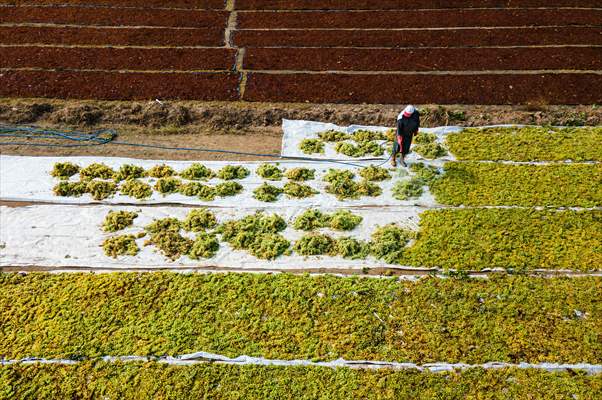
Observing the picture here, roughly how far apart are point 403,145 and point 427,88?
3906 millimetres

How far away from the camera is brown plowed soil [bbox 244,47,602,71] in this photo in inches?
536

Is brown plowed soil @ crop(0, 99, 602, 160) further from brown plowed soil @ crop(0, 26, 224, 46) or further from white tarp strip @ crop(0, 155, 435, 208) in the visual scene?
brown plowed soil @ crop(0, 26, 224, 46)

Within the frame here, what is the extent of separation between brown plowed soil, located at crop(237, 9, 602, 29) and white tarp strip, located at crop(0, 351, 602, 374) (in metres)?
12.1

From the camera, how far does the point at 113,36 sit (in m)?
15.1

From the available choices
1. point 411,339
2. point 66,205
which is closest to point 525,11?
point 411,339

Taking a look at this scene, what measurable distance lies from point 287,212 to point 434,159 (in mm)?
3462

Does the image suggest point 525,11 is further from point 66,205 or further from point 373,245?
point 66,205

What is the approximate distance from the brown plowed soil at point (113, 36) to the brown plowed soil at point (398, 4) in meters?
2.60

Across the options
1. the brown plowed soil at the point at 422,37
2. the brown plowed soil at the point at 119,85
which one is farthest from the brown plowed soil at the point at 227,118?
the brown plowed soil at the point at 422,37

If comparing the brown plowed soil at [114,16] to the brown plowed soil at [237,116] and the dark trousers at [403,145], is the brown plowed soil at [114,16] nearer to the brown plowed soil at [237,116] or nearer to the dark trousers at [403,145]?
the brown plowed soil at [237,116]

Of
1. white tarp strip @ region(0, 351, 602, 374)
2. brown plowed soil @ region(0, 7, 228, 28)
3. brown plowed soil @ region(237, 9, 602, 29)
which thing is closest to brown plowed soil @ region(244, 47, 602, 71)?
brown plowed soil @ region(237, 9, 602, 29)

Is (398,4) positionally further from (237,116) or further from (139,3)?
(139,3)

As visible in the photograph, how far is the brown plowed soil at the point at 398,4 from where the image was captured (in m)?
16.6

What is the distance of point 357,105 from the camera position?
12.2m
